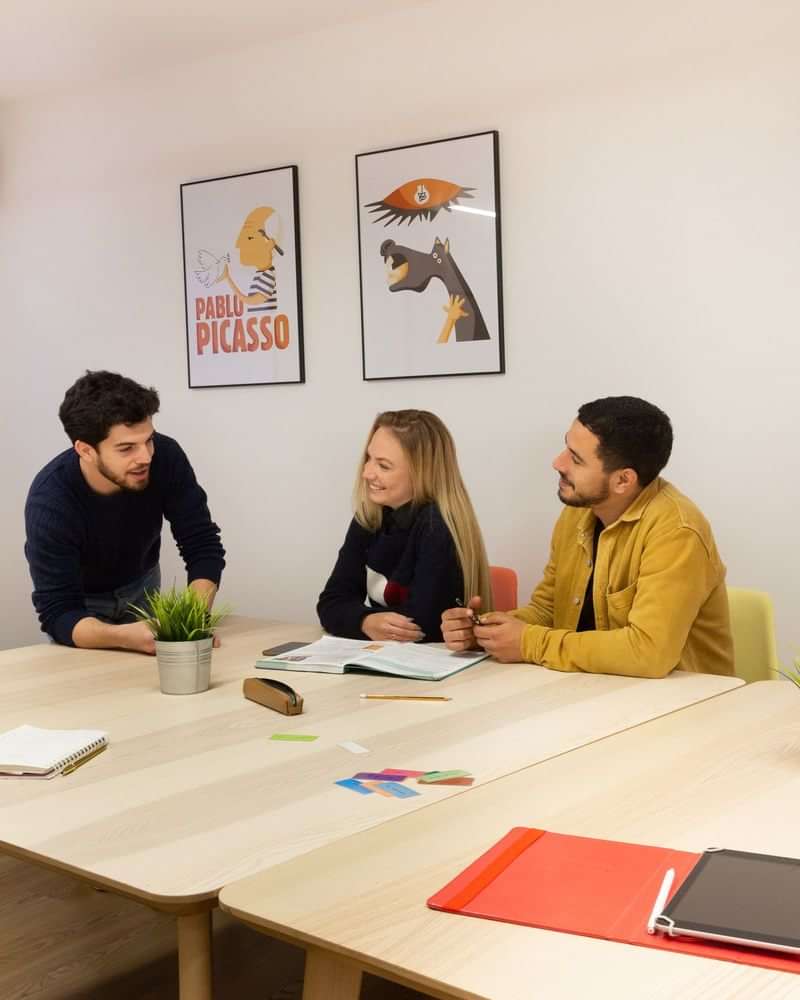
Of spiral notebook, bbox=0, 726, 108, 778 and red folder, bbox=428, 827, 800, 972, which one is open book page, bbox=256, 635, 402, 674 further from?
red folder, bbox=428, 827, 800, 972

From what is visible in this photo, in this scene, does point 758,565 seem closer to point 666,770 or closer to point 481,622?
point 481,622

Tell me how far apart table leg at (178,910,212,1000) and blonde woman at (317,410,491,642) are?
140 cm

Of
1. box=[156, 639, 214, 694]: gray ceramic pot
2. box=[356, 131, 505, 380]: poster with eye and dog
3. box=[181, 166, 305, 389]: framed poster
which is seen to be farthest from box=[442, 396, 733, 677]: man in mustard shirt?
box=[181, 166, 305, 389]: framed poster

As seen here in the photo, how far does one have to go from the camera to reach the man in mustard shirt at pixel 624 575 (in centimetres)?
217

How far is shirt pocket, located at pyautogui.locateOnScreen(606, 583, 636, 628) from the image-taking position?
234cm

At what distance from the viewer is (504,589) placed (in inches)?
120

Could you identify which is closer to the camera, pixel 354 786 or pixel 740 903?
pixel 740 903

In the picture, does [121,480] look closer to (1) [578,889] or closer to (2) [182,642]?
(2) [182,642]

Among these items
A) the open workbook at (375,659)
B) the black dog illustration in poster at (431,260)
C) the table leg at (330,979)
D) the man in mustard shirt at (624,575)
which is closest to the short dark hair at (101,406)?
the open workbook at (375,659)

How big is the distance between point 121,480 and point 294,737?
4.26 feet

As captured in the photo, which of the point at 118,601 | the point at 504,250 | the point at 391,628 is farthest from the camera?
the point at 504,250

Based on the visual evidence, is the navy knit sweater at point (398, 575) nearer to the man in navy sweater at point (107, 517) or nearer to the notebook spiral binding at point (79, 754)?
the man in navy sweater at point (107, 517)

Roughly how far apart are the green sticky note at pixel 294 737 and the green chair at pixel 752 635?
114 cm

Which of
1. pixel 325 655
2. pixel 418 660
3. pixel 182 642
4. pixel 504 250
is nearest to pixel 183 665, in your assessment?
pixel 182 642
